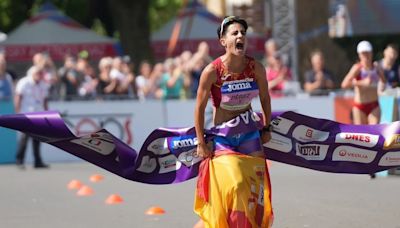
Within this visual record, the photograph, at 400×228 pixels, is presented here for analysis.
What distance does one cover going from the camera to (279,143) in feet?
31.7

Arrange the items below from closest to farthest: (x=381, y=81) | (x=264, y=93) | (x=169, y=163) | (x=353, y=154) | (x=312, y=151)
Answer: (x=264, y=93) < (x=169, y=163) < (x=312, y=151) < (x=353, y=154) < (x=381, y=81)

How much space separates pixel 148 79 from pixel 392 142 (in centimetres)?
1522

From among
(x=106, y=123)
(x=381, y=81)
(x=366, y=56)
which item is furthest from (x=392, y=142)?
(x=106, y=123)

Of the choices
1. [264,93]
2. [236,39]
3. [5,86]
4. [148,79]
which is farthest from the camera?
[148,79]

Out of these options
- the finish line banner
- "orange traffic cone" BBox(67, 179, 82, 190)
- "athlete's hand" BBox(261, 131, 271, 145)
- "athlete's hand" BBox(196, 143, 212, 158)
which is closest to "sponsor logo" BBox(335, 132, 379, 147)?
the finish line banner

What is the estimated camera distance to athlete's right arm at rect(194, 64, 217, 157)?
860 cm

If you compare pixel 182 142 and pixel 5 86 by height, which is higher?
pixel 182 142

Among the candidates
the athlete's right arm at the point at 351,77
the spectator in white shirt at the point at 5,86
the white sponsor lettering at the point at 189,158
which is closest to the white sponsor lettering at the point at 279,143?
the white sponsor lettering at the point at 189,158

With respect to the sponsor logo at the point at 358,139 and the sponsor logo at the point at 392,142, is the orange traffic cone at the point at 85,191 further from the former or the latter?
the sponsor logo at the point at 392,142

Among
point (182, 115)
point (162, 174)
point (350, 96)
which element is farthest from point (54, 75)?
point (162, 174)

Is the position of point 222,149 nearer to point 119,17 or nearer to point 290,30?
point 290,30

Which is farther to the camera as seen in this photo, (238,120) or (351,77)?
(351,77)

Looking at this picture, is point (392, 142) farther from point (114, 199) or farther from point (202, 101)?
point (114, 199)

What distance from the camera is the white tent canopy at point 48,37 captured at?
103 ft
